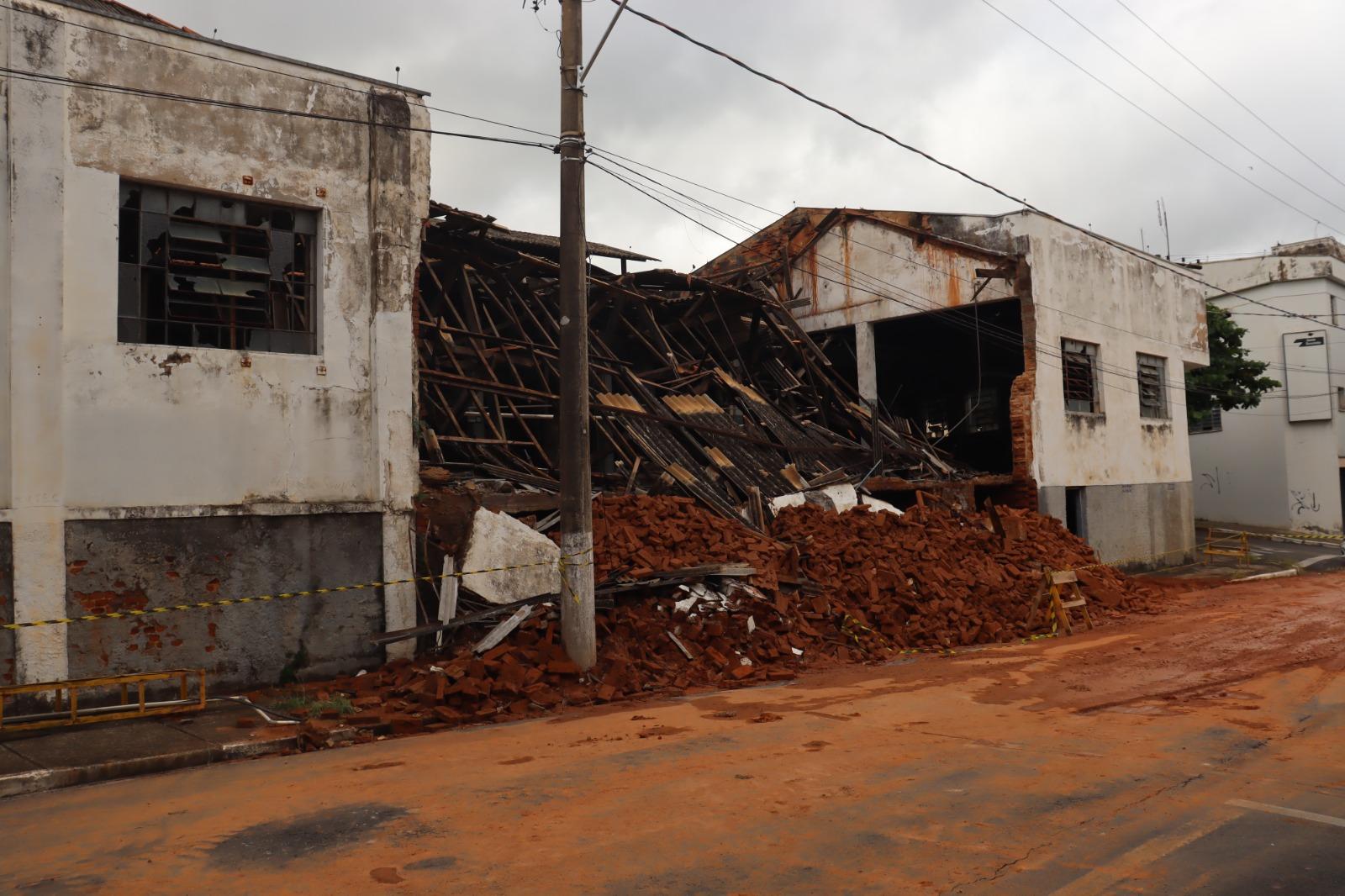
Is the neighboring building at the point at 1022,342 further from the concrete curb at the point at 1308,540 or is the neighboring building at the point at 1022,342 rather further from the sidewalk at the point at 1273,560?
the concrete curb at the point at 1308,540

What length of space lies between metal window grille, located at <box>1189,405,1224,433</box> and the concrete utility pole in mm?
32243

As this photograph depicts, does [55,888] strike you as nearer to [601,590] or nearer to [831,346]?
[601,590]

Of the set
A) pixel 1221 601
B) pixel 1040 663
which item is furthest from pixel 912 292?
pixel 1040 663

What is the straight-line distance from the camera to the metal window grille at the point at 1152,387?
85.3 feet

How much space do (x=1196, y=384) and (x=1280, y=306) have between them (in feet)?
21.7

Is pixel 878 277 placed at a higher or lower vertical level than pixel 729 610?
higher

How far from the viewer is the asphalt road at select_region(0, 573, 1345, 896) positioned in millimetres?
5223

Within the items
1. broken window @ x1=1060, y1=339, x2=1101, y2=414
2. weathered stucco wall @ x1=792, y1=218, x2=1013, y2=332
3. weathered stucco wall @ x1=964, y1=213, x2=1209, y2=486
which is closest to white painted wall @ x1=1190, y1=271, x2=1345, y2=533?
weathered stucco wall @ x1=964, y1=213, x2=1209, y2=486

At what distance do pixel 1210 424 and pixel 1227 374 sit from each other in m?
5.36

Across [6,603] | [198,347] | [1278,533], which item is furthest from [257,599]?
[1278,533]

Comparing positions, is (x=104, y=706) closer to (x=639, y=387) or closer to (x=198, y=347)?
(x=198, y=347)

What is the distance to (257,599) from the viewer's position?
11.1 meters

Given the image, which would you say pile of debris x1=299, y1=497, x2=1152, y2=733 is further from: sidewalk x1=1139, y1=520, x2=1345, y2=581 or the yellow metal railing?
sidewalk x1=1139, y1=520, x2=1345, y2=581

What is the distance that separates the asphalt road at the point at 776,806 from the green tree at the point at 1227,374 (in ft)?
80.5
